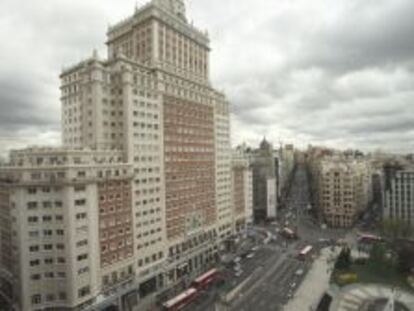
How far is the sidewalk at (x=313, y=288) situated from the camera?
284 ft

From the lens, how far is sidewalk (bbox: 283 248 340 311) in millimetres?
86688

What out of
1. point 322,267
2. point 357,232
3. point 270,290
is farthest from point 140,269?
point 357,232

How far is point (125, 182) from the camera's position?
8431 cm

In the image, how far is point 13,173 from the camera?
72.9 metres

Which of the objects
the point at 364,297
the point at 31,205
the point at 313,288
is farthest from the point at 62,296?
the point at 364,297

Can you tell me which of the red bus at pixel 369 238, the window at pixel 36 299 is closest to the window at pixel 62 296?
the window at pixel 36 299

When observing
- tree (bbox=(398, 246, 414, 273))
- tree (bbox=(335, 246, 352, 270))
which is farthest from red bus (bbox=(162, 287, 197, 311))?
tree (bbox=(398, 246, 414, 273))

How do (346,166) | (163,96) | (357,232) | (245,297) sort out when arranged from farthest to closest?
(346,166) < (357,232) < (163,96) < (245,297)

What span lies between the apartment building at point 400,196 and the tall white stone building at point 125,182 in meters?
74.6

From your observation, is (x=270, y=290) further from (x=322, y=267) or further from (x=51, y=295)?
(x=51, y=295)

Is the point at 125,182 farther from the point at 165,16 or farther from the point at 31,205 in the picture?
the point at 165,16

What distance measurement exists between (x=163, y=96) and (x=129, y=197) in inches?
1159

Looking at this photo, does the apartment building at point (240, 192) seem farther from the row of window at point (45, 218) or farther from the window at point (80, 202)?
the row of window at point (45, 218)

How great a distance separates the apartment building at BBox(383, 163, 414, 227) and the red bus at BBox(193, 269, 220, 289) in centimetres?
8344
